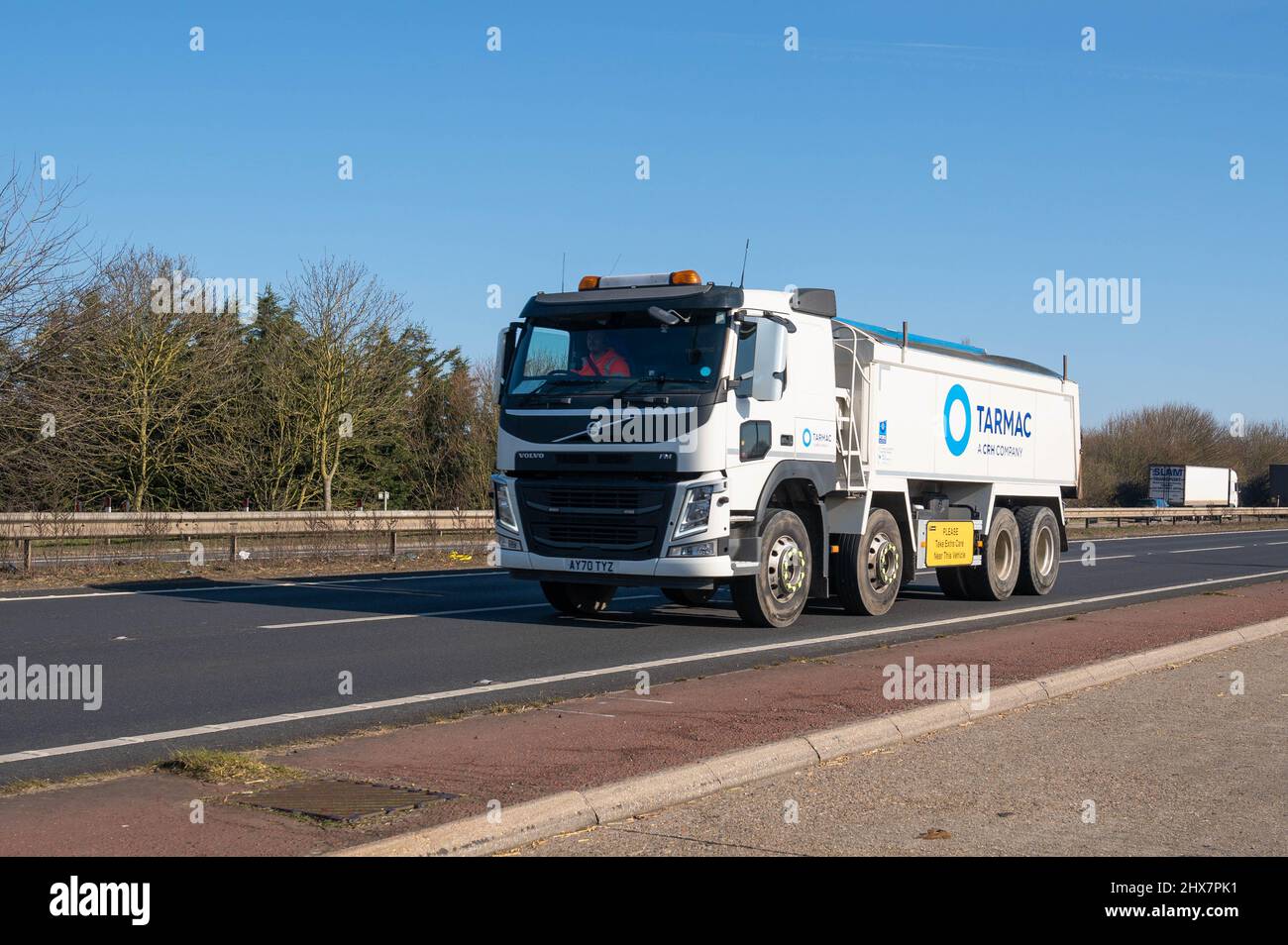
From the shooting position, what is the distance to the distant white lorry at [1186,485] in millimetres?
71438

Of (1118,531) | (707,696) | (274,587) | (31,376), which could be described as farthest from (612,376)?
(1118,531)

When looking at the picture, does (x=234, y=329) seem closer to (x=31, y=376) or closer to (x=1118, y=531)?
(x=31, y=376)

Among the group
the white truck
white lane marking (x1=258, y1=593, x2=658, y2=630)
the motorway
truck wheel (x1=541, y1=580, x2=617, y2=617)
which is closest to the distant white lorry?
the motorway

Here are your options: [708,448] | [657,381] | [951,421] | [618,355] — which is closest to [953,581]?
[951,421]

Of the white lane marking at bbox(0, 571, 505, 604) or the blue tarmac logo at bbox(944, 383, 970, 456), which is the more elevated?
the blue tarmac logo at bbox(944, 383, 970, 456)

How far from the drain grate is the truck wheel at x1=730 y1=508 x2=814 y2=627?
7505mm

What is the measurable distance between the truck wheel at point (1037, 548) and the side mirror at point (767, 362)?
23.5 ft

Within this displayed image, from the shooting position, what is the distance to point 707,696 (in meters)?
9.09

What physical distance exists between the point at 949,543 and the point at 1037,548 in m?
2.93

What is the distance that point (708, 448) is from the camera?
500 inches

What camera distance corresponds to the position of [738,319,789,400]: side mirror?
42.4ft

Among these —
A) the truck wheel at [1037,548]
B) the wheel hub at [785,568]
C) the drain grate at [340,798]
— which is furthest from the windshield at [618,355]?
the truck wheel at [1037,548]

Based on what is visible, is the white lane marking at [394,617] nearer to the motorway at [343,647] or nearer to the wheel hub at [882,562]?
the motorway at [343,647]

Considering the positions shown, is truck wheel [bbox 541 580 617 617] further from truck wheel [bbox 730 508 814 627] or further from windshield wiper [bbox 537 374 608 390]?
windshield wiper [bbox 537 374 608 390]
